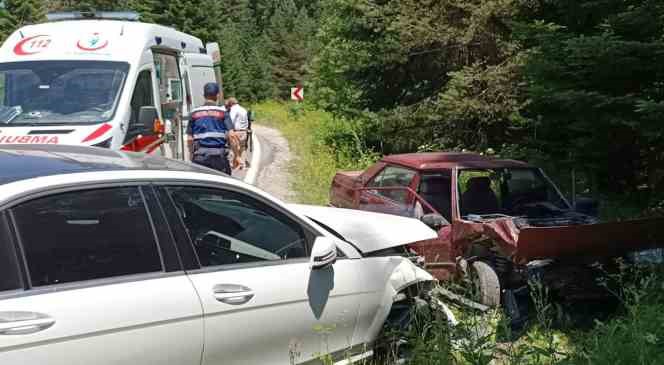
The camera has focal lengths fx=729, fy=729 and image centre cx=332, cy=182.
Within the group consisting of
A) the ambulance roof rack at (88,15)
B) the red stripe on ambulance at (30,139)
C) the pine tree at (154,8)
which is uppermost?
the pine tree at (154,8)

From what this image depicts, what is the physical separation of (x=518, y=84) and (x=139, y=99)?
24.7 feet

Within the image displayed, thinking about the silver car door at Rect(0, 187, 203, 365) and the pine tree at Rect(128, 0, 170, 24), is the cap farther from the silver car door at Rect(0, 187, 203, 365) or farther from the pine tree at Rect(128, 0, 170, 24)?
the pine tree at Rect(128, 0, 170, 24)

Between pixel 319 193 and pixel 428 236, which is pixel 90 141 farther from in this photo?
pixel 319 193

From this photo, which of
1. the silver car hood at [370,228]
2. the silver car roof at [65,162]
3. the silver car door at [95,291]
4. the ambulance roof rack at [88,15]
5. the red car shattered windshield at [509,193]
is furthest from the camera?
the ambulance roof rack at [88,15]

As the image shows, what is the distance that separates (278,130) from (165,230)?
34.0m

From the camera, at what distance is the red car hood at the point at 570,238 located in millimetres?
6246

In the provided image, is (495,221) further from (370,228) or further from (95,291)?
(95,291)

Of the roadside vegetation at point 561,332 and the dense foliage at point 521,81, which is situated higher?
→ the dense foliage at point 521,81

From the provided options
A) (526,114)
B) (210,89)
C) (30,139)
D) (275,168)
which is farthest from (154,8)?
(30,139)

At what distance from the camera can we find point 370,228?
5.09 metres

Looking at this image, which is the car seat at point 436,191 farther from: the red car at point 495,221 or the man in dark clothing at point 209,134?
the man in dark clothing at point 209,134

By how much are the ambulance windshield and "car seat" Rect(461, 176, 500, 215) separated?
4.73 metres

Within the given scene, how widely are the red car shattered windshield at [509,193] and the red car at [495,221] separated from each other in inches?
0.4

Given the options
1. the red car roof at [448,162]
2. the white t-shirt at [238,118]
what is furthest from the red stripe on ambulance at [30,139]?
the white t-shirt at [238,118]
